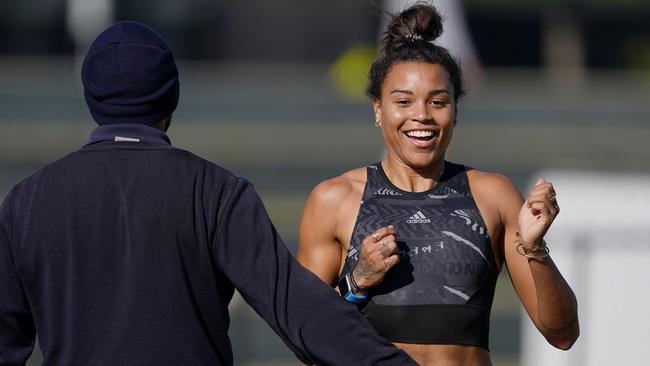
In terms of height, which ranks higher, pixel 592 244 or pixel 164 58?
pixel 164 58

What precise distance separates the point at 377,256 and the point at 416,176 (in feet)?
1.38

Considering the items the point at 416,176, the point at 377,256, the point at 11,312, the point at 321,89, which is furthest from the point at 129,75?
the point at 321,89

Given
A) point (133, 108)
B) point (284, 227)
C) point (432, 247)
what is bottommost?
point (284, 227)

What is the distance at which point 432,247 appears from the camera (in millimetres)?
3301

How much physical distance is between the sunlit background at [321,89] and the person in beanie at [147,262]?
6.05 metres

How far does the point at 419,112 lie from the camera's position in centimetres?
333

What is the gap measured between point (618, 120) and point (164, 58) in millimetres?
13919

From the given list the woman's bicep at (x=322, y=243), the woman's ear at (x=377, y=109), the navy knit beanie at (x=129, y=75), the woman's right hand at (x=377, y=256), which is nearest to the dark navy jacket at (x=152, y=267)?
the navy knit beanie at (x=129, y=75)

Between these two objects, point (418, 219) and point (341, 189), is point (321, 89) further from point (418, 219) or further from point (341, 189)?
point (418, 219)

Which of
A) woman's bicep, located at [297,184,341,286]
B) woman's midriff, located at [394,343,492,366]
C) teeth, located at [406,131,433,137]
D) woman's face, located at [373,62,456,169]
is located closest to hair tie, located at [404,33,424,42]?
woman's face, located at [373,62,456,169]

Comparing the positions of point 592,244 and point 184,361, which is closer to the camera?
point 184,361

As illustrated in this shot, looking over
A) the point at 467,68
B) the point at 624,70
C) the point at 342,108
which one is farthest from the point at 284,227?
the point at 624,70

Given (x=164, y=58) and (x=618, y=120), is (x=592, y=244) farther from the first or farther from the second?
(x=618, y=120)

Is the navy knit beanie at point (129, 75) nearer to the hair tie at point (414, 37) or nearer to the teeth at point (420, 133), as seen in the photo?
the teeth at point (420, 133)
